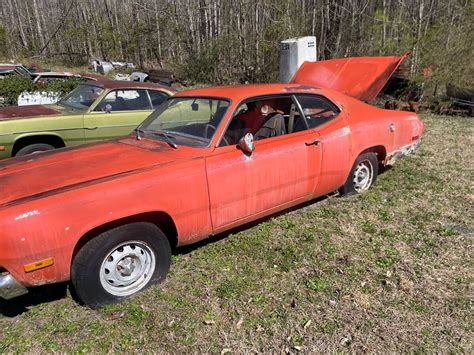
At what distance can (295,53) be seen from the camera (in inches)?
438

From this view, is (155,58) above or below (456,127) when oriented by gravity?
above

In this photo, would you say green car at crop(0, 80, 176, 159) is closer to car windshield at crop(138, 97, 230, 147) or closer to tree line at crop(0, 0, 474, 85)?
car windshield at crop(138, 97, 230, 147)

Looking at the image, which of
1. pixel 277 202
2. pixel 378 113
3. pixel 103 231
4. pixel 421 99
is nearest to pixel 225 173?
pixel 277 202

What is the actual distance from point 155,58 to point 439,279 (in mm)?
21829

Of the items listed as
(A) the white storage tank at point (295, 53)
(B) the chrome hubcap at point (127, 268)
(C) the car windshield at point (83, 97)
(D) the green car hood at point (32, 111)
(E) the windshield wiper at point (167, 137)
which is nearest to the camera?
(B) the chrome hubcap at point (127, 268)

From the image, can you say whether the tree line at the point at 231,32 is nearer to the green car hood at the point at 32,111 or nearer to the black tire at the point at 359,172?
the black tire at the point at 359,172

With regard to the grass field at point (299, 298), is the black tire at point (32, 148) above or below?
above

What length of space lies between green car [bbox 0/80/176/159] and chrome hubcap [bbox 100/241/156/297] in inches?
156

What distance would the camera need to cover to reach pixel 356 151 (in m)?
4.67

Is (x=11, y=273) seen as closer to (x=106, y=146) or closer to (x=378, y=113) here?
(x=106, y=146)

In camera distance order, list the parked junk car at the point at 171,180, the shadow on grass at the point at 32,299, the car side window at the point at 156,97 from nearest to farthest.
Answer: the parked junk car at the point at 171,180 < the shadow on grass at the point at 32,299 < the car side window at the point at 156,97

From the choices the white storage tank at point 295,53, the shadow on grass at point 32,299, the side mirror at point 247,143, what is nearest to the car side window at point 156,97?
the side mirror at point 247,143

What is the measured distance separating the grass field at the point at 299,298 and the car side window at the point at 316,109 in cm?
109

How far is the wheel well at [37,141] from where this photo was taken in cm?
616
